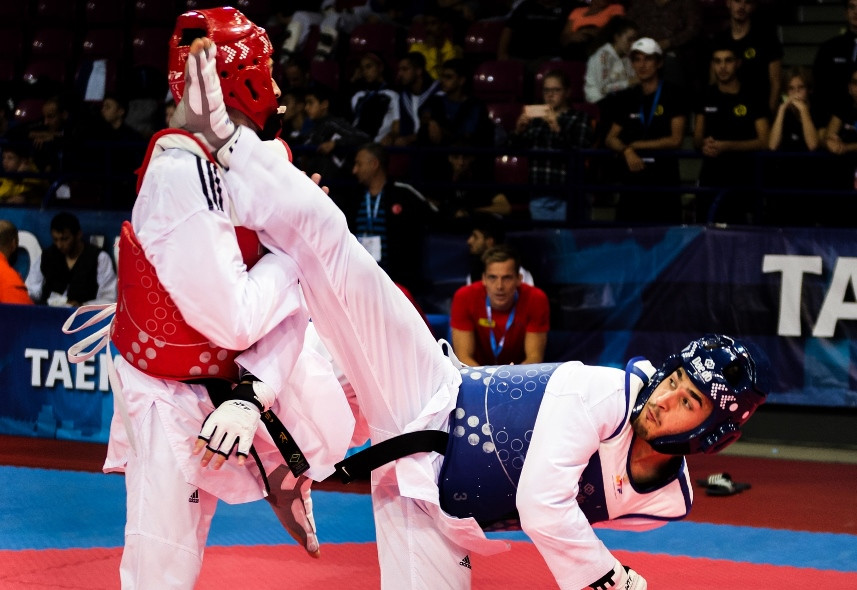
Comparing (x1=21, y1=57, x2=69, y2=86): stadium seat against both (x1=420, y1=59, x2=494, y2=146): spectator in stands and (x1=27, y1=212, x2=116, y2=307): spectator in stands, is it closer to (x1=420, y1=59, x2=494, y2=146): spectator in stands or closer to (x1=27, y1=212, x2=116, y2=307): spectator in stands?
(x1=27, y1=212, x2=116, y2=307): spectator in stands

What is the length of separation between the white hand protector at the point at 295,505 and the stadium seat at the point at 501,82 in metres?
6.74

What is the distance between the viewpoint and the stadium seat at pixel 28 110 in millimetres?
11172

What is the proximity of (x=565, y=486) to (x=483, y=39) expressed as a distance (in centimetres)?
794

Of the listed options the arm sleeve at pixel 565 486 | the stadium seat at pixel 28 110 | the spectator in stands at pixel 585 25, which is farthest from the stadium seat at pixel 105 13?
the arm sleeve at pixel 565 486

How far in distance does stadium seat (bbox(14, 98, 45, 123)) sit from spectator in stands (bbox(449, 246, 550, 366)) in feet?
20.4

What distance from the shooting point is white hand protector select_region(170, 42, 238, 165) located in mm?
2877

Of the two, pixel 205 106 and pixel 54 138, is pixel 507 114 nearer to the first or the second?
pixel 54 138

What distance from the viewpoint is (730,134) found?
7480 mm

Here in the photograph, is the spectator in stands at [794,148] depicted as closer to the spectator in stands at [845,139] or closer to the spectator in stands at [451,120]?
the spectator in stands at [845,139]

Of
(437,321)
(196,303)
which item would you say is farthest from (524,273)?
(196,303)

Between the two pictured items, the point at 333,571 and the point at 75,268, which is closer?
the point at 333,571

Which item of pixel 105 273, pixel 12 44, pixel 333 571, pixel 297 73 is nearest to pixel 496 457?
pixel 333 571

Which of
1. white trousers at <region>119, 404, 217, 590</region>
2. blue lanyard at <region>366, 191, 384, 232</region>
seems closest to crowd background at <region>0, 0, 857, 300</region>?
blue lanyard at <region>366, 191, 384, 232</region>

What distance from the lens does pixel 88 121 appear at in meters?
9.69
